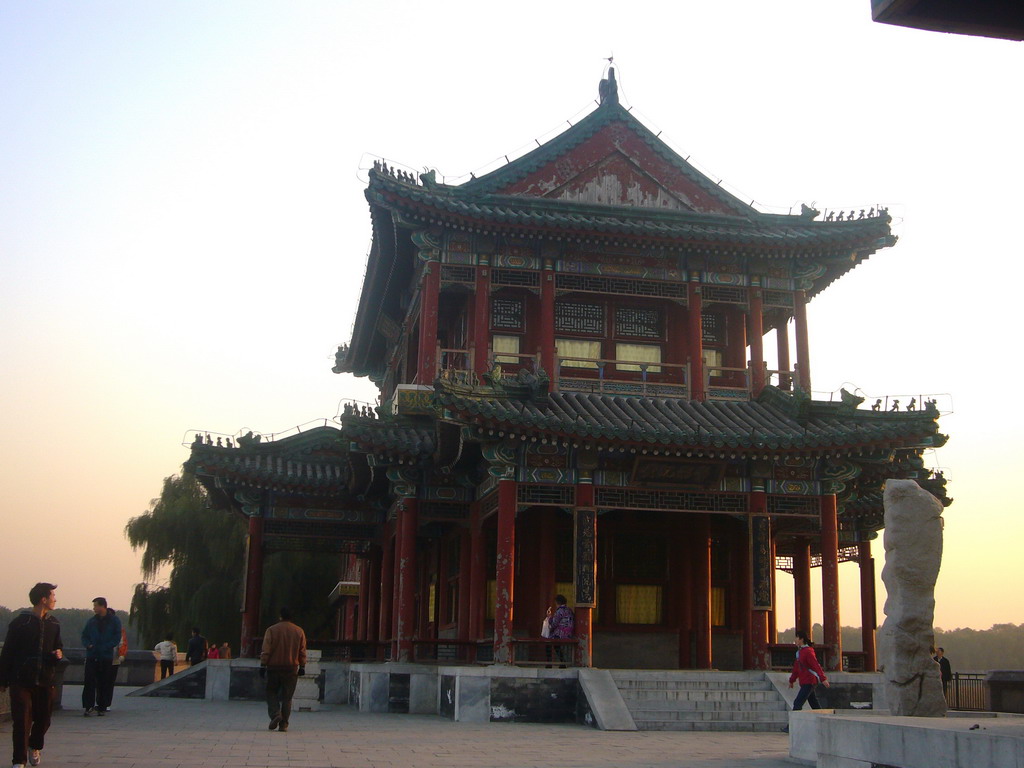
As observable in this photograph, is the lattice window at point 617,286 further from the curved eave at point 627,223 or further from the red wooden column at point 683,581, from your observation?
the red wooden column at point 683,581

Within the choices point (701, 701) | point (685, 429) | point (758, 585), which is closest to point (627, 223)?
point (685, 429)

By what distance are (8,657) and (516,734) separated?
7.25 metres

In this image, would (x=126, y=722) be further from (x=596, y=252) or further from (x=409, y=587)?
(x=596, y=252)

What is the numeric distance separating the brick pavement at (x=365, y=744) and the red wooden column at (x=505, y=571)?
159 centimetres

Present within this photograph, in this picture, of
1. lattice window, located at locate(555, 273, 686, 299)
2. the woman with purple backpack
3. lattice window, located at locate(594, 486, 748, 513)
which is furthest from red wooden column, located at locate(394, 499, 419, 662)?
lattice window, located at locate(555, 273, 686, 299)

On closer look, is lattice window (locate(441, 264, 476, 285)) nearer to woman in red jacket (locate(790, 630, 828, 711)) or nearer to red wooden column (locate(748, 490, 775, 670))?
red wooden column (locate(748, 490, 775, 670))

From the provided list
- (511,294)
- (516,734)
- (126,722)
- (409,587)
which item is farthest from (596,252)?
(126,722)

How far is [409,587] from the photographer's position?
2116 centimetres

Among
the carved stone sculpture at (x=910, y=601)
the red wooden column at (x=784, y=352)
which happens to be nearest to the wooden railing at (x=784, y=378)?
the red wooden column at (x=784, y=352)

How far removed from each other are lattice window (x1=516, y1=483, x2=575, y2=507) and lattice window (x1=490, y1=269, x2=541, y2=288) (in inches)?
198

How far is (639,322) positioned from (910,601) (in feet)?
42.6

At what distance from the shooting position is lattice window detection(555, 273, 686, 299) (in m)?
22.7

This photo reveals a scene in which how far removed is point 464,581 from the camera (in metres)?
22.6

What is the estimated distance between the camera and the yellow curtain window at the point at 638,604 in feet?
71.4
